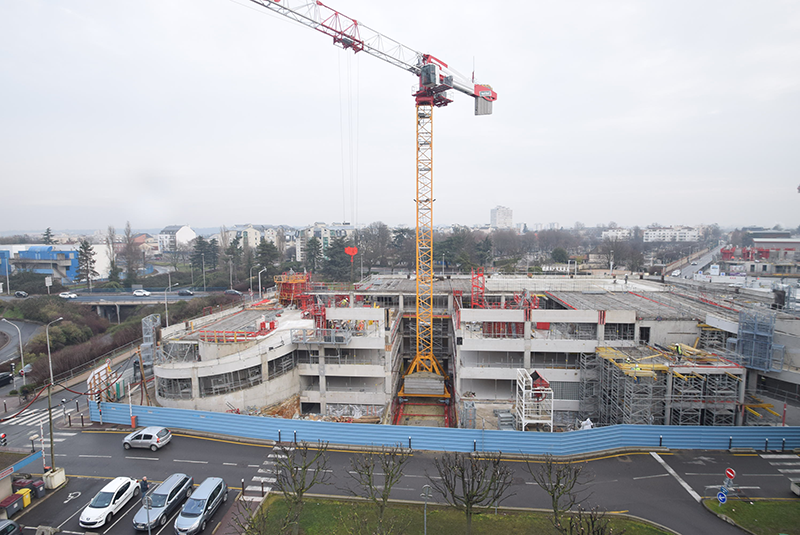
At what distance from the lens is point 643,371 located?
20.3m

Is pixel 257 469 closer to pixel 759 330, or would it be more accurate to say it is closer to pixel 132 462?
pixel 132 462

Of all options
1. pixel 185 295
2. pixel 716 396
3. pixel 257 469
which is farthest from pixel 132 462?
pixel 185 295

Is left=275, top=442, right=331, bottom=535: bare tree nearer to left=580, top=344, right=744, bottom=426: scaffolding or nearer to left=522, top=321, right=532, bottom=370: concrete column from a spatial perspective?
left=522, top=321, right=532, bottom=370: concrete column

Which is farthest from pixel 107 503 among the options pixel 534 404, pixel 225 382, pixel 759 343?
pixel 759 343

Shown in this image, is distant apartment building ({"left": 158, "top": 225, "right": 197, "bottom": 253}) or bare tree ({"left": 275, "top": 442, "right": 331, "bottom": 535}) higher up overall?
distant apartment building ({"left": 158, "top": 225, "right": 197, "bottom": 253})

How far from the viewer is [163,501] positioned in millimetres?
13891

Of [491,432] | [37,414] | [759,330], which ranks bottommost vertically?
[37,414]

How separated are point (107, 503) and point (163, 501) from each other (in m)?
2.05

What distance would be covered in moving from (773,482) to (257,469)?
22.0 meters

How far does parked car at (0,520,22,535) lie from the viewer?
12828mm

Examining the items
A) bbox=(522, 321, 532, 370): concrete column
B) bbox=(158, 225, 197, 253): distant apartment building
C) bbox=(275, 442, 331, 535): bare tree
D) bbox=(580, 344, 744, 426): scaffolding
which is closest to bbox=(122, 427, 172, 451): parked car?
bbox=(275, 442, 331, 535): bare tree

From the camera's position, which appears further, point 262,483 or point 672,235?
point 672,235

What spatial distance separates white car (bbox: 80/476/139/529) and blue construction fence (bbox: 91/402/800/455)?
517cm

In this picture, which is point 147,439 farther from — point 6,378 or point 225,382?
point 6,378
